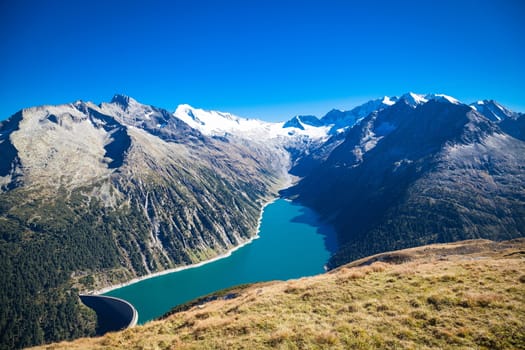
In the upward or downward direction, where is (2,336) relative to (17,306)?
downward

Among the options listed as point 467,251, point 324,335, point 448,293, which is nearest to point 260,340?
point 324,335

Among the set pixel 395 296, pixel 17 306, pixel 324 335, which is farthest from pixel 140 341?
pixel 17 306

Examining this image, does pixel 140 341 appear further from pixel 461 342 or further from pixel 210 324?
pixel 461 342

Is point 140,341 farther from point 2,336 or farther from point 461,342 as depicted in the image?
point 2,336

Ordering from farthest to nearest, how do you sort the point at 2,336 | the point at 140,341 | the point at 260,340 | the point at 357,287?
the point at 2,336 → the point at 357,287 → the point at 140,341 → the point at 260,340

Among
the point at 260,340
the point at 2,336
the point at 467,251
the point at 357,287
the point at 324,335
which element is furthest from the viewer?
the point at 2,336

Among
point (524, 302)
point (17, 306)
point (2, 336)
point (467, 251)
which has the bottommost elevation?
point (2, 336)

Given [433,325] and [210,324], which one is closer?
[433,325]
